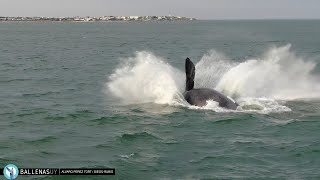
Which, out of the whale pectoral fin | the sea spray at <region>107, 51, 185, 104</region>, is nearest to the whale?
the whale pectoral fin

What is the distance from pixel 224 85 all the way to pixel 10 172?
19.4m

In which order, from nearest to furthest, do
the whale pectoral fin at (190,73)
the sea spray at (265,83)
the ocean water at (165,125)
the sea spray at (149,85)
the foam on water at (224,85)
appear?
the ocean water at (165,125), the whale pectoral fin at (190,73), the foam on water at (224,85), the sea spray at (149,85), the sea spray at (265,83)

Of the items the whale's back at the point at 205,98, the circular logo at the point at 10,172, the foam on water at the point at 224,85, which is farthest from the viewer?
the foam on water at the point at 224,85

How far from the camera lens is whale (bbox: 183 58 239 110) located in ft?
85.8

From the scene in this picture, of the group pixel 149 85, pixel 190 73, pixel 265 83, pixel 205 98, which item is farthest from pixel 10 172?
pixel 265 83

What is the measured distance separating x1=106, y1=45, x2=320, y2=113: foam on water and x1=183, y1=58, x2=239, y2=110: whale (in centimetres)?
30

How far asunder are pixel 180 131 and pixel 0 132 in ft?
26.4

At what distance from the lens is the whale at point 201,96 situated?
26.2 metres

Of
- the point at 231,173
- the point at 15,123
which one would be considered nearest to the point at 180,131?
the point at 231,173

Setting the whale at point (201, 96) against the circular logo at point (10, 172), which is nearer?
the circular logo at point (10, 172)

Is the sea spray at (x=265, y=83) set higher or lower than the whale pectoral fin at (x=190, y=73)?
Result: lower

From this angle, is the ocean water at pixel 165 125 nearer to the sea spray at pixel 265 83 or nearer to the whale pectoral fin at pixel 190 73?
the sea spray at pixel 265 83

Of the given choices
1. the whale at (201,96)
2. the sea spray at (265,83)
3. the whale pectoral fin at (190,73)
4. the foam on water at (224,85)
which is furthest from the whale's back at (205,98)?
the sea spray at (265,83)

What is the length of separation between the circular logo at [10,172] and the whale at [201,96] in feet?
41.4
